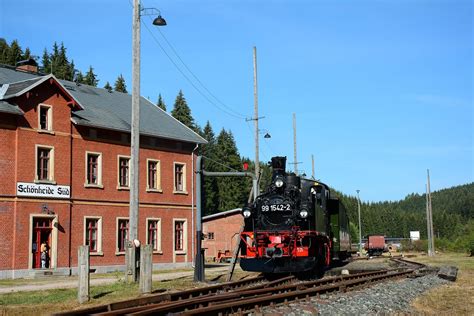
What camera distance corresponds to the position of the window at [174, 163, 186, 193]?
125 feet

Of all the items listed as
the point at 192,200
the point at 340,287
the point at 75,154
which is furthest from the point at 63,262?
the point at 340,287

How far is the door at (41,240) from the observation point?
29.3m

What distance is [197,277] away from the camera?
Result: 67.5ft

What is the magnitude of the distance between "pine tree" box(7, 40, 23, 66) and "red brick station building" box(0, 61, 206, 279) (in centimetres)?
4989

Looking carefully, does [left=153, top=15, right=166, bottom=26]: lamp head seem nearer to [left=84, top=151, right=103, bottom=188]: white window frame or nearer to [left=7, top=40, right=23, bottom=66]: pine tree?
[left=84, top=151, right=103, bottom=188]: white window frame

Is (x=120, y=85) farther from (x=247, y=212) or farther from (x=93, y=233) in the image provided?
(x=247, y=212)

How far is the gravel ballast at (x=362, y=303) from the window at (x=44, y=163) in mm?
18530

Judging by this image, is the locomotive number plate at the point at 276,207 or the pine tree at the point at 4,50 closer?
the locomotive number plate at the point at 276,207

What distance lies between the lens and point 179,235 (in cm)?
3809

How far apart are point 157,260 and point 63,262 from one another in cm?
678

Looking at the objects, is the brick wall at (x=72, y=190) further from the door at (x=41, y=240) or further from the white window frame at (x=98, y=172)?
the door at (x=41, y=240)

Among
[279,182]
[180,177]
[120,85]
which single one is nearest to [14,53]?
[120,85]

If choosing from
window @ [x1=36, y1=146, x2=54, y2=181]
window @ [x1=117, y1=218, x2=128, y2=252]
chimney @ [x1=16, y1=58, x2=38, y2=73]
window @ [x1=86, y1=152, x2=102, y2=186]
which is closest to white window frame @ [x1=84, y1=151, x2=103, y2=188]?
window @ [x1=86, y1=152, x2=102, y2=186]

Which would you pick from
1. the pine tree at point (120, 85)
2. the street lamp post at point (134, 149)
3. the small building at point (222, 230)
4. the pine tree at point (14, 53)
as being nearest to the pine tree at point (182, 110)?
the pine tree at point (120, 85)
